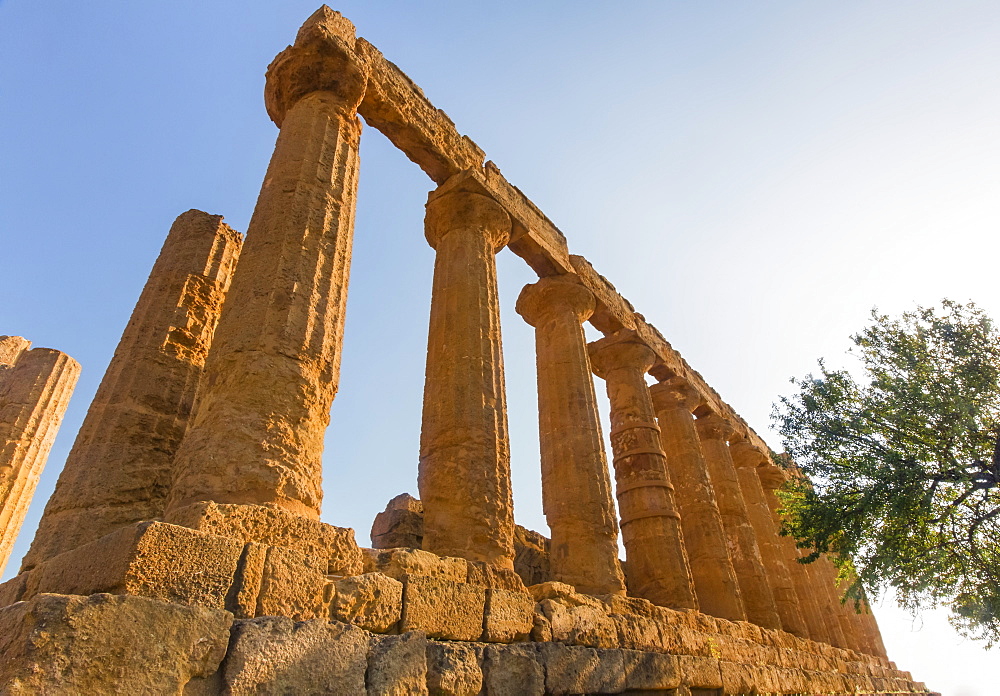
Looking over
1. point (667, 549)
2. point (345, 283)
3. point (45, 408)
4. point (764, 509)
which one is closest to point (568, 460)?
point (667, 549)

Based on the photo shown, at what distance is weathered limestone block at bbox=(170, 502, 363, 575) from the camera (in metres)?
3.65

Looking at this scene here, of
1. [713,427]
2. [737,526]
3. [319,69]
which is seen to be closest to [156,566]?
[319,69]

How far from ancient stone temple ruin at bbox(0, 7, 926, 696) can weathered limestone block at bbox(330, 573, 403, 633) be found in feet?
0.06

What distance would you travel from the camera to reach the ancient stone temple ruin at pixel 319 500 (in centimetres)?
317

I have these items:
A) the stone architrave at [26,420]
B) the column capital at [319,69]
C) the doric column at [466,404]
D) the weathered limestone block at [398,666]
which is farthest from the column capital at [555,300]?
the stone architrave at [26,420]

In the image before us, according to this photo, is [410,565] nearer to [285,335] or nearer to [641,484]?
[285,335]

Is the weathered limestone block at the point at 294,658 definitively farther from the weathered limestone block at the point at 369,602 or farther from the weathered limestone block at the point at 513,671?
the weathered limestone block at the point at 513,671

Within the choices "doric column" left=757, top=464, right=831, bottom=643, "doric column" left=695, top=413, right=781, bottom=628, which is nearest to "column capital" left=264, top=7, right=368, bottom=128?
"doric column" left=695, top=413, right=781, bottom=628

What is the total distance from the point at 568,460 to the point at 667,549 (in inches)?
103

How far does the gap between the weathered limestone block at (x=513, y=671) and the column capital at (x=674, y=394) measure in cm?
1046

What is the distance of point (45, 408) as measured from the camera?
41.6ft

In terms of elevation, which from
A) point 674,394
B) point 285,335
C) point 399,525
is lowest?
point 285,335

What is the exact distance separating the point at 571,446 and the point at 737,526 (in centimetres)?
682

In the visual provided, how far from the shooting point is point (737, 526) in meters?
14.0
